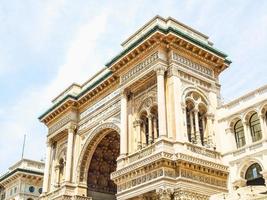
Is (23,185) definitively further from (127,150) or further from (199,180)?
(199,180)

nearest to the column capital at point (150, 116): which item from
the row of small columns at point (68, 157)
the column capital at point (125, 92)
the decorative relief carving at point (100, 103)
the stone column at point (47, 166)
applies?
the column capital at point (125, 92)

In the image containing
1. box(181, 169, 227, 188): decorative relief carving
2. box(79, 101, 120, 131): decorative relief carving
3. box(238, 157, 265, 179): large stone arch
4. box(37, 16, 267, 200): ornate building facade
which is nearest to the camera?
box(181, 169, 227, 188): decorative relief carving

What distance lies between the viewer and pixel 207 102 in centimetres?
2536

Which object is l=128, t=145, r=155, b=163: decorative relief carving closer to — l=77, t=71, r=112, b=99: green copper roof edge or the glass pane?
the glass pane

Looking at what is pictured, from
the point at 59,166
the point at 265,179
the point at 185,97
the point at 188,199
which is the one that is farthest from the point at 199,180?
the point at 59,166

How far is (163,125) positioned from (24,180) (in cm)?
2788

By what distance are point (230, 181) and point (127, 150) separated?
6263mm

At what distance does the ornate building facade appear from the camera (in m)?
22.0

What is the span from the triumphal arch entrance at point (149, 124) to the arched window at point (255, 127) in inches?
88.4

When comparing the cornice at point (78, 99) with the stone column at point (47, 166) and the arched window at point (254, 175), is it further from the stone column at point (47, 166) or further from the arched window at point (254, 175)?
the arched window at point (254, 175)

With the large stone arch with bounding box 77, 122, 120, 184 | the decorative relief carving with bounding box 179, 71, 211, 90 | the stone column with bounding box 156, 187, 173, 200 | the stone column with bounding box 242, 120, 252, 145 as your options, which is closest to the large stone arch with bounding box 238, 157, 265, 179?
the stone column with bounding box 242, 120, 252, 145

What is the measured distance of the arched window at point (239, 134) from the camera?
2348 centimetres

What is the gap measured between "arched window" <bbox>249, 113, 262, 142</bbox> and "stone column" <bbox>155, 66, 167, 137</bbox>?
16.1 ft

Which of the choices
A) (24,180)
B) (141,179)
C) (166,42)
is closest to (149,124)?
(141,179)
